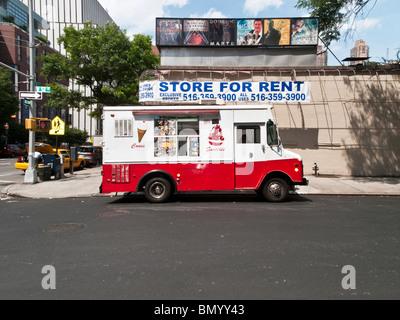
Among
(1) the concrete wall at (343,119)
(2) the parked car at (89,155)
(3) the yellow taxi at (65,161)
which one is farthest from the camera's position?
(2) the parked car at (89,155)

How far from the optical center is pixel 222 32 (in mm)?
17016

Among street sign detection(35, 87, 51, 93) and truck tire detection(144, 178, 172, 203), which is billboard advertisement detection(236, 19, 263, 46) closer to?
street sign detection(35, 87, 51, 93)

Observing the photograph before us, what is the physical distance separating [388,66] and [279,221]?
13.0 meters

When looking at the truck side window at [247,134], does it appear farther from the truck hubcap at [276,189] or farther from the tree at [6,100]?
the tree at [6,100]

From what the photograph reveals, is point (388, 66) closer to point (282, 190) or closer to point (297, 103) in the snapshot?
point (297, 103)

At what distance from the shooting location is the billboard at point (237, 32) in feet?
55.2

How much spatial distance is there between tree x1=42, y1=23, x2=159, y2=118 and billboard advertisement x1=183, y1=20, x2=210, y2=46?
7582 mm

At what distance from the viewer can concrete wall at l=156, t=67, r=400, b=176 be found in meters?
15.2

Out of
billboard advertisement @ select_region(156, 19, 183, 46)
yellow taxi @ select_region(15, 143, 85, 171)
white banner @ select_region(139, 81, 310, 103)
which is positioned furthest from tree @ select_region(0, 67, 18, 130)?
white banner @ select_region(139, 81, 310, 103)

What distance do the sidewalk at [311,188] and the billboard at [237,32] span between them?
27.3ft

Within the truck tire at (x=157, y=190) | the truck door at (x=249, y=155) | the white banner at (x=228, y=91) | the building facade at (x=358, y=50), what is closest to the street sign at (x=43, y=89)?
the white banner at (x=228, y=91)
